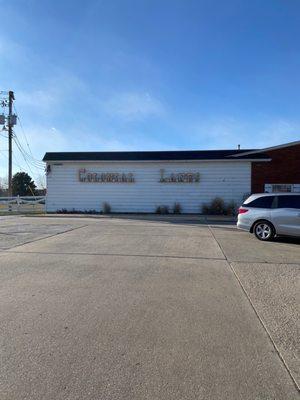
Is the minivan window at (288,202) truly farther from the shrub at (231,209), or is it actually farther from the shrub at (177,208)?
the shrub at (177,208)

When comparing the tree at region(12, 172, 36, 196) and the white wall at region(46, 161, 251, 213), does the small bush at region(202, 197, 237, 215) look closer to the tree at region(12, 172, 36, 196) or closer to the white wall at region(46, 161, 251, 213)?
the white wall at region(46, 161, 251, 213)

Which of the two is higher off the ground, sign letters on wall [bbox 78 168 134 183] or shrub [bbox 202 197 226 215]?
sign letters on wall [bbox 78 168 134 183]

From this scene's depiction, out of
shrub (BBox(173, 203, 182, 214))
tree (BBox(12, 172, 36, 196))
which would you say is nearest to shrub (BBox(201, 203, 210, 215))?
shrub (BBox(173, 203, 182, 214))

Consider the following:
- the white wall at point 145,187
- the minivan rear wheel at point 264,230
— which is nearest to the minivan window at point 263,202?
the minivan rear wheel at point 264,230

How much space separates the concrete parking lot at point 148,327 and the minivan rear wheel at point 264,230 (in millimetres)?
3646

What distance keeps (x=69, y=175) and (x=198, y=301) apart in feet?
78.5

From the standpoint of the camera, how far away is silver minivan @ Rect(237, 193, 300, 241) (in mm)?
13641

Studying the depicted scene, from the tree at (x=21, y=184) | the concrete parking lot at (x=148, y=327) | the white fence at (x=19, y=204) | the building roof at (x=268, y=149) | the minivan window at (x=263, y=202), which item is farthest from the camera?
the tree at (x=21, y=184)

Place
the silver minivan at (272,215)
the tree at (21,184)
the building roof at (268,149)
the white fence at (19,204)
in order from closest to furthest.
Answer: the silver minivan at (272,215), the building roof at (268,149), the white fence at (19,204), the tree at (21,184)

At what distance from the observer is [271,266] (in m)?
9.28

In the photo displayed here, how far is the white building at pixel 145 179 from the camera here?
91.2ft

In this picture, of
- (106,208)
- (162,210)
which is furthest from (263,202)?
(106,208)

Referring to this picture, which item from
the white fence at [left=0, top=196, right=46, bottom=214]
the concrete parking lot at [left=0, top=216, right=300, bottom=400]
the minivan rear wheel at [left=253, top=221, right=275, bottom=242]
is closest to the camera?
the concrete parking lot at [left=0, top=216, right=300, bottom=400]

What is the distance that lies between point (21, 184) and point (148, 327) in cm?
5573
